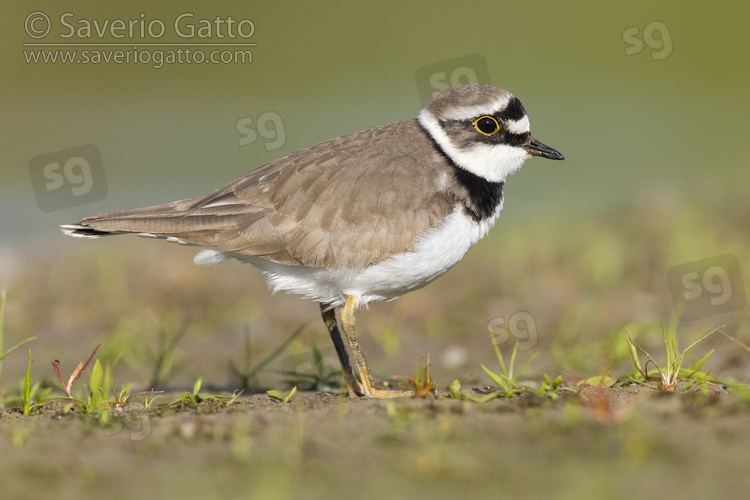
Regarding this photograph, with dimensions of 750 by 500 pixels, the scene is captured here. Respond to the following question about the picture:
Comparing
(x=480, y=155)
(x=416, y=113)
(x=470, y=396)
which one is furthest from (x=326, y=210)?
(x=416, y=113)

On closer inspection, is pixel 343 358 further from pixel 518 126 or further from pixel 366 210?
pixel 518 126

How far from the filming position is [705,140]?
15156mm

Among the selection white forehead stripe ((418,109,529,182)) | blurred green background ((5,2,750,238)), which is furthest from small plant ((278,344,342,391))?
blurred green background ((5,2,750,238))

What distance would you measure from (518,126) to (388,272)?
4.51 ft

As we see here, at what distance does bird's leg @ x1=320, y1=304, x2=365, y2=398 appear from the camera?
5648 mm

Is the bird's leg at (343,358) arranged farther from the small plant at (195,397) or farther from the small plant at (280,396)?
the small plant at (195,397)

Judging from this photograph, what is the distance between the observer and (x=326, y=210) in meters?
5.48

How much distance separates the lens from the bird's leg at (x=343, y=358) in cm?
565

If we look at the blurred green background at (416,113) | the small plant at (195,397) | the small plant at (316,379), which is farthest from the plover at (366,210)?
the blurred green background at (416,113)

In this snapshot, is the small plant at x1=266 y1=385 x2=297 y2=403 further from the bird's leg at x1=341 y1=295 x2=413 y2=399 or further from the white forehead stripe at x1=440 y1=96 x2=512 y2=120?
the white forehead stripe at x1=440 y1=96 x2=512 y2=120

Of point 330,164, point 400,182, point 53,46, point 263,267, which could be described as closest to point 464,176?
point 400,182

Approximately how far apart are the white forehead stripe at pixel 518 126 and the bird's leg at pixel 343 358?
1.73 m

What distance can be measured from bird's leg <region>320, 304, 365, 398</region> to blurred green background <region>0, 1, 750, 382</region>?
2.57 feet

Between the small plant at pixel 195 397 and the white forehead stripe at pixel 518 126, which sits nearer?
the small plant at pixel 195 397
